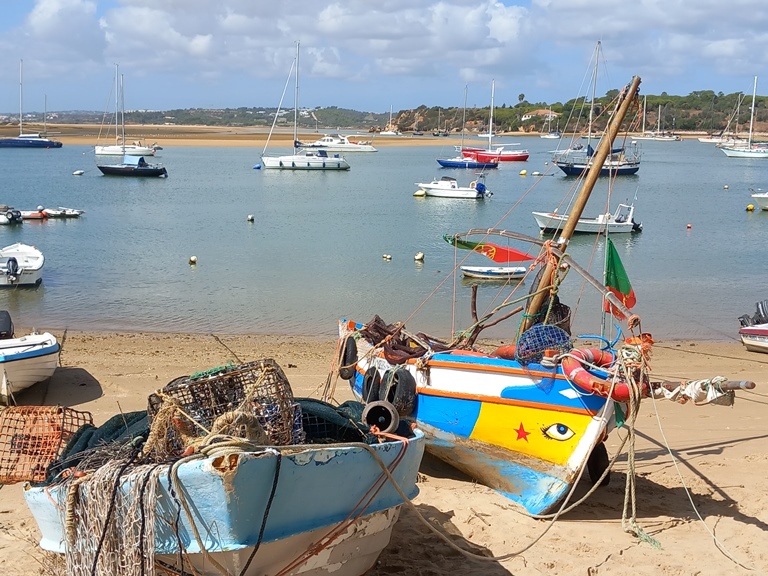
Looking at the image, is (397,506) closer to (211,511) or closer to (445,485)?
(211,511)

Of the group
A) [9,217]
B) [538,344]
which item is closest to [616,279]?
[538,344]

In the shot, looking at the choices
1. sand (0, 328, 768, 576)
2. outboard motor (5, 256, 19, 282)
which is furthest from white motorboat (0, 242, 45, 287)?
sand (0, 328, 768, 576)

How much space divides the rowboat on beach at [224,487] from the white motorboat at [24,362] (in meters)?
4.89

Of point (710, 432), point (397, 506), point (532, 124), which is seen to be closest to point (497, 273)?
point (710, 432)

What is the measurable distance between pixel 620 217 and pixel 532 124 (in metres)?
147

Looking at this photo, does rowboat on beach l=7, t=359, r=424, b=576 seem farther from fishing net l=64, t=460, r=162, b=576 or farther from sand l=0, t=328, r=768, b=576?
sand l=0, t=328, r=768, b=576

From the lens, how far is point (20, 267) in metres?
20.9

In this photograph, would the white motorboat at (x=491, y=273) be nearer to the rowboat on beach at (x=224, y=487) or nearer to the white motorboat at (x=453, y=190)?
the rowboat on beach at (x=224, y=487)

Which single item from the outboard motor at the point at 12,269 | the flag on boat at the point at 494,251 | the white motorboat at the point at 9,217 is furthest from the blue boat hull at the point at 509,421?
the white motorboat at the point at 9,217

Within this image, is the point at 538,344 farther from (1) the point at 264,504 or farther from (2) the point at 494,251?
(1) the point at 264,504

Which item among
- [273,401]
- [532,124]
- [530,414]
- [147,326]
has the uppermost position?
[532,124]

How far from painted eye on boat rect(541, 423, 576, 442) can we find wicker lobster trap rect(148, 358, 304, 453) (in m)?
2.61

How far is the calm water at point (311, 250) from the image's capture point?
19.9 m

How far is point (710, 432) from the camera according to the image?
34.9 ft
